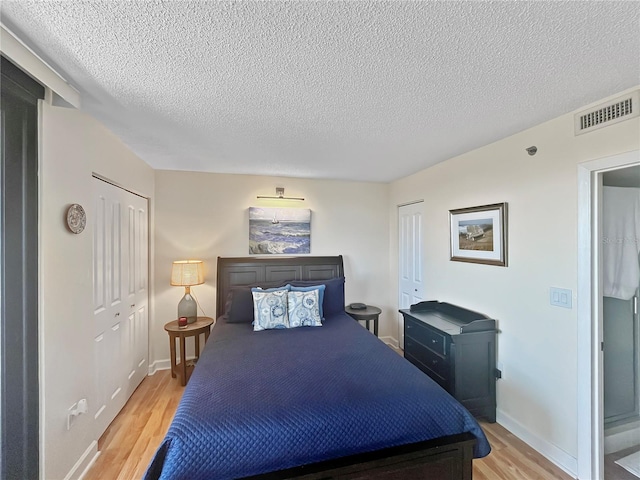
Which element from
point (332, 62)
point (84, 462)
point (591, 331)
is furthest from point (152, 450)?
point (591, 331)

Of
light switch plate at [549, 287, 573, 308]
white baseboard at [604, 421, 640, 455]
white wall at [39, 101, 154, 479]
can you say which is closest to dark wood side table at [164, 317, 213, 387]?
white wall at [39, 101, 154, 479]

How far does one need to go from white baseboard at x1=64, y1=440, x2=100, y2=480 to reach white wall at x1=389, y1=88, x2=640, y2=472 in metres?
3.16

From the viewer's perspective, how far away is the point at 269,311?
272 cm

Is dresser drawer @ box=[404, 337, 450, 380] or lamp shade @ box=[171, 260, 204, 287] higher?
lamp shade @ box=[171, 260, 204, 287]

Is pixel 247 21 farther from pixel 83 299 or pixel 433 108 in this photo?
pixel 83 299

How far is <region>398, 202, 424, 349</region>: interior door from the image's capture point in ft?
11.3

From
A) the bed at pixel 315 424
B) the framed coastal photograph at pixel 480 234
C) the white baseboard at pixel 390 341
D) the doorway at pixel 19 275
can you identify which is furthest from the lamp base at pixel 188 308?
the framed coastal photograph at pixel 480 234

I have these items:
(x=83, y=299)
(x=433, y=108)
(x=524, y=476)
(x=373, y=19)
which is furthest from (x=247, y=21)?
(x=524, y=476)

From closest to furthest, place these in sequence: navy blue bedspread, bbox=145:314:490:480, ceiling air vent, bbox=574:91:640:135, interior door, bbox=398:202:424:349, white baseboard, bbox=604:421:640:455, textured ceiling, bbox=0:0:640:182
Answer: textured ceiling, bbox=0:0:640:182
navy blue bedspread, bbox=145:314:490:480
ceiling air vent, bbox=574:91:640:135
white baseboard, bbox=604:421:640:455
interior door, bbox=398:202:424:349

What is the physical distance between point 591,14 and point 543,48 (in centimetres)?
18

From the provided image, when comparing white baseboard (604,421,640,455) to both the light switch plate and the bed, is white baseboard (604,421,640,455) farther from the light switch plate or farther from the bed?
the bed

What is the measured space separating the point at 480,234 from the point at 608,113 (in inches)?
45.9

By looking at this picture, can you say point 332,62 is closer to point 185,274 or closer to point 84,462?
point 185,274

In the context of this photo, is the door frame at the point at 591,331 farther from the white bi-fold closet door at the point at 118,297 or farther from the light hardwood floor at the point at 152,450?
the white bi-fold closet door at the point at 118,297
